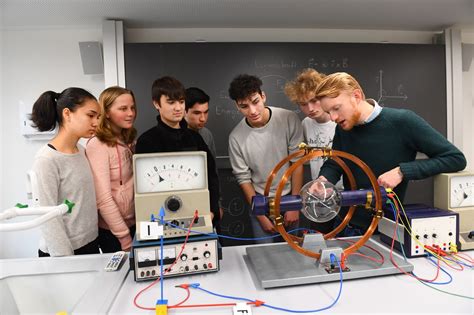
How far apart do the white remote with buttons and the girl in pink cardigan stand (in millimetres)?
227

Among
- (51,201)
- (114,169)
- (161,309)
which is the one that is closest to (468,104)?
(114,169)

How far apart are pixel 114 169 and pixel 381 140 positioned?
138cm

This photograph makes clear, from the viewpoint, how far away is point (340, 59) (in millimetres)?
3023

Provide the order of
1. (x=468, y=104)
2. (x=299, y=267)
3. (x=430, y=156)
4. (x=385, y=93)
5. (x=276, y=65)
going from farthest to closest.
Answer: (x=468, y=104)
(x=385, y=93)
(x=276, y=65)
(x=430, y=156)
(x=299, y=267)

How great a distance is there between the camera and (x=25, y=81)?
280 centimetres

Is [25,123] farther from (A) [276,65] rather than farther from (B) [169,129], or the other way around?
(A) [276,65]

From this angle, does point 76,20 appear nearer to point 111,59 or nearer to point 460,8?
point 111,59

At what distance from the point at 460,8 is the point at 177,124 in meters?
2.87

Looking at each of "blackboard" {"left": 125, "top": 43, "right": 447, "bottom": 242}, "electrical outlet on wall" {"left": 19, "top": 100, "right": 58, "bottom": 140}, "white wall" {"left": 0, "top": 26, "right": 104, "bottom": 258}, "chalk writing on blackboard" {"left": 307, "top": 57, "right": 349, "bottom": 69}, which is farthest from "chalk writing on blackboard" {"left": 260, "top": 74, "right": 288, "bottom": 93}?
"electrical outlet on wall" {"left": 19, "top": 100, "right": 58, "bottom": 140}

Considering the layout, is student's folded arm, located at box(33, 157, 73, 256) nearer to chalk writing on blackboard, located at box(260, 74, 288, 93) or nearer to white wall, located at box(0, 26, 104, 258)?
white wall, located at box(0, 26, 104, 258)

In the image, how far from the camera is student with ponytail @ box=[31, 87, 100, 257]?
4.56 ft

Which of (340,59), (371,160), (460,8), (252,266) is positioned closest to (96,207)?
(252,266)

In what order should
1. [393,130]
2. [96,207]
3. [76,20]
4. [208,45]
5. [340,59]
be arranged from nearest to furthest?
1. [393,130]
2. [96,207]
3. [76,20]
4. [208,45]
5. [340,59]

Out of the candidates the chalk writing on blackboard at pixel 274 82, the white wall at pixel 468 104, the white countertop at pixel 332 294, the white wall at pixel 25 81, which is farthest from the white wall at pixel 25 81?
the white wall at pixel 468 104
